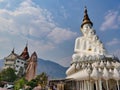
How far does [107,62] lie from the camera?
62.8 ft

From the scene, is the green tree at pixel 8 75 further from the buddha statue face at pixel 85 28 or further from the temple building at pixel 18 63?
the buddha statue face at pixel 85 28

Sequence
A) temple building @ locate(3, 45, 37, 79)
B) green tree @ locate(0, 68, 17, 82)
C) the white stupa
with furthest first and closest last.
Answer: temple building @ locate(3, 45, 37, 79) → green tree @ locate(0, 68, 17, 82) → the white stupa

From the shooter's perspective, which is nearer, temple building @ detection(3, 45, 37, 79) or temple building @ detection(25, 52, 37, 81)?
temple building @ detection(25, 52, 37, 81)

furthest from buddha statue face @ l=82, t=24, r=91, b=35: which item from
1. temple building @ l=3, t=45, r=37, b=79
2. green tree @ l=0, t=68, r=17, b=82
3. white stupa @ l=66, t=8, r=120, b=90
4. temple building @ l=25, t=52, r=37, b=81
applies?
temple building @ l=3, t=45, r=37, b=79

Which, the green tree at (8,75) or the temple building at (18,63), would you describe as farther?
the temple building at (18,63)

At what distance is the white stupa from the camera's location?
55.5 ft

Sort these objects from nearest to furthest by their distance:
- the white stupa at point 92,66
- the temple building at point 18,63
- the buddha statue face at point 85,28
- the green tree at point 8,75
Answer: the white stupa at point 92,66 → the buddha statue face at point 85,28 → the green tree at point 8,75 → the temple building at point 18,63

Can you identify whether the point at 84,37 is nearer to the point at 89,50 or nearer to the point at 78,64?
the point at 89,50

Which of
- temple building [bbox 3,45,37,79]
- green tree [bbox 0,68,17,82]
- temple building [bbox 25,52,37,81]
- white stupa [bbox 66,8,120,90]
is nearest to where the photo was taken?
white stupa [bbox 66,8,120,90]

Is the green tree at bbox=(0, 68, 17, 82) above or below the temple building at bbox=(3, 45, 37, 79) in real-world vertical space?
below

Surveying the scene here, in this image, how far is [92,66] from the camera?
1895 centimetres

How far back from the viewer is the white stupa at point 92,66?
16.9 m

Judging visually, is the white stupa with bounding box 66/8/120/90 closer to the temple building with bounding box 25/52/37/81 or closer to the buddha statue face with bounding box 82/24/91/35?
the buddha statue face with bounding box 82/24/91/35

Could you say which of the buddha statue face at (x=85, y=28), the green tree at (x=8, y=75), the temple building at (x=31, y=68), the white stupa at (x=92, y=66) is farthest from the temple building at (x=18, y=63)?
the white stupa at (x=92, y=66)
